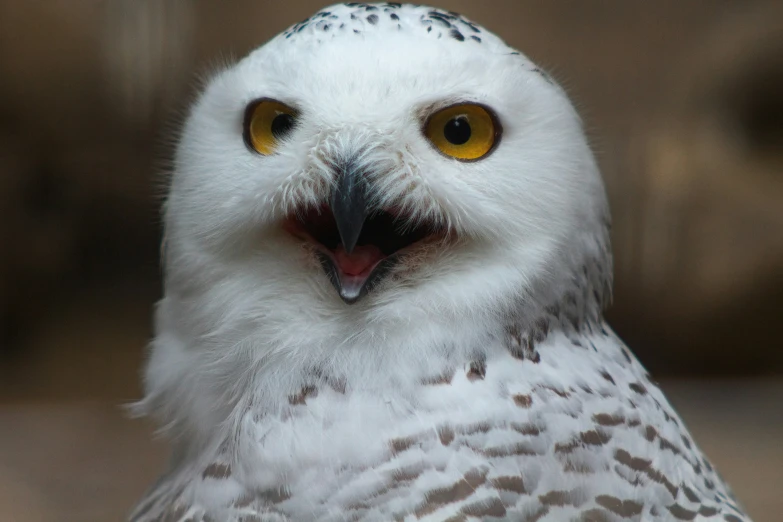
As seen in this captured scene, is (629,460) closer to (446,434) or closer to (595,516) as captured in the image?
(595,516)

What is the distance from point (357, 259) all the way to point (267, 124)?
0.20 meters

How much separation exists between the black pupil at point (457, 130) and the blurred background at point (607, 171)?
4.99 ft

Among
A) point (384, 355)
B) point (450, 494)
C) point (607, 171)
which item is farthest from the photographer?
point (607, 171)

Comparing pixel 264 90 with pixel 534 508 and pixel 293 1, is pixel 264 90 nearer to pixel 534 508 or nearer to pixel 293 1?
pixel 534 508

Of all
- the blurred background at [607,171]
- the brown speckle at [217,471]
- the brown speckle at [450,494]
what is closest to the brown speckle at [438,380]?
the brown speckle at [450,494]

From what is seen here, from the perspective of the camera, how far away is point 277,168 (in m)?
1.03

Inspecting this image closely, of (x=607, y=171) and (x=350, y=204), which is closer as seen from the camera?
(x=350, y=204)

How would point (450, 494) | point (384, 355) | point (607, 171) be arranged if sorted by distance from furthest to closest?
point (607, 171)
point (384, 355)
point (450, 494)

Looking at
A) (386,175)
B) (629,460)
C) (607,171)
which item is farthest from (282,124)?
(607,171)

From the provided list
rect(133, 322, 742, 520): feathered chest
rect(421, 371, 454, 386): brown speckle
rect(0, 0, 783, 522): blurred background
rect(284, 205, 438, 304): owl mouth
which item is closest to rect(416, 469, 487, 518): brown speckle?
rect(133, 322, 742, 520): feathered chest

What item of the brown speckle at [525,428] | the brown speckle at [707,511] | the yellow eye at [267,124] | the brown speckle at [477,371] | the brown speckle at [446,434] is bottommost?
the brown speckle at [707,511]

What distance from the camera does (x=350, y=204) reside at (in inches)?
38.7

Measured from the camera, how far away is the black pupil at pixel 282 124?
1052mm

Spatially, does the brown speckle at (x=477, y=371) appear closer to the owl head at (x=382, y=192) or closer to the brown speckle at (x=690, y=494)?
the owl head at (x=382, y=192)
